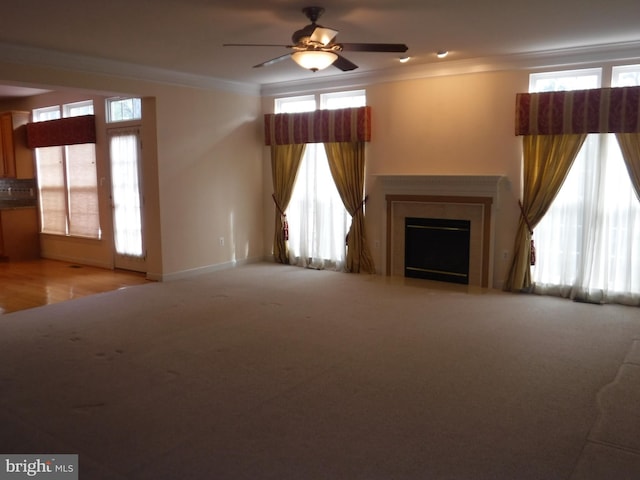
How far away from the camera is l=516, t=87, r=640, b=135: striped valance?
5.10m

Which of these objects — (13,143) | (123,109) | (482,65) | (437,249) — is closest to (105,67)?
(123,109)

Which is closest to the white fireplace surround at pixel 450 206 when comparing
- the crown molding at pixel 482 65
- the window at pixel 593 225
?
the window at pixel 593 225

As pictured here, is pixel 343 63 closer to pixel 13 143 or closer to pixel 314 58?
pixel 314 58

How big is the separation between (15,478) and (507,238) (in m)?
5.38

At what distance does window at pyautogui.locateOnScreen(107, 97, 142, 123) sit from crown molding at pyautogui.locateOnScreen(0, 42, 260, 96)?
0.60 meters

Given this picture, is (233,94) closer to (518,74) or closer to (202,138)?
(202,138)

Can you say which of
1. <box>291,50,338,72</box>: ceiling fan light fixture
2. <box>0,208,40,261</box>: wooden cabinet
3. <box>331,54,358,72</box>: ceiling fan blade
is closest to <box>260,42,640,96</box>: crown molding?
<box>331,54,358,72</box>: ceiling fan blade

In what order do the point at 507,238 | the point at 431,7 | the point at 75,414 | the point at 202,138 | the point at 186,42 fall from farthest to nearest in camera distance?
1. the point at 202,138
2. the point at 507,238
3. the point at 186,42
4. the point at 431,7
5. the point at 75,414

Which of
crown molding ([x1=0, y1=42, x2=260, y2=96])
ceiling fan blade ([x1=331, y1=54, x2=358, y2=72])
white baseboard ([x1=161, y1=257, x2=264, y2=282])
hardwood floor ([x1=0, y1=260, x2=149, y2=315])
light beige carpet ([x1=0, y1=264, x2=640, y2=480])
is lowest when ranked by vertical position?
light beige carpet ([x1=0, y1=264, x2=640, y2=480])

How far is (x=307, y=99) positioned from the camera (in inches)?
296

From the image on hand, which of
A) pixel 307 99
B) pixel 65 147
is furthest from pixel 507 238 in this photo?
pixel 65 147

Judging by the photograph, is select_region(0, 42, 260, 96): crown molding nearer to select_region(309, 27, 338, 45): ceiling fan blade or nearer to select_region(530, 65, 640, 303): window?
select_region(309, 27, 338, 45): ceiling fan blade

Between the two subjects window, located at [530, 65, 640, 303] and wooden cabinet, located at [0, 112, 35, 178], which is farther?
wooden cabinet, located at [0, 112, 35, 178]

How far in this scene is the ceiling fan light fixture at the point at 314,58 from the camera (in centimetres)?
400
